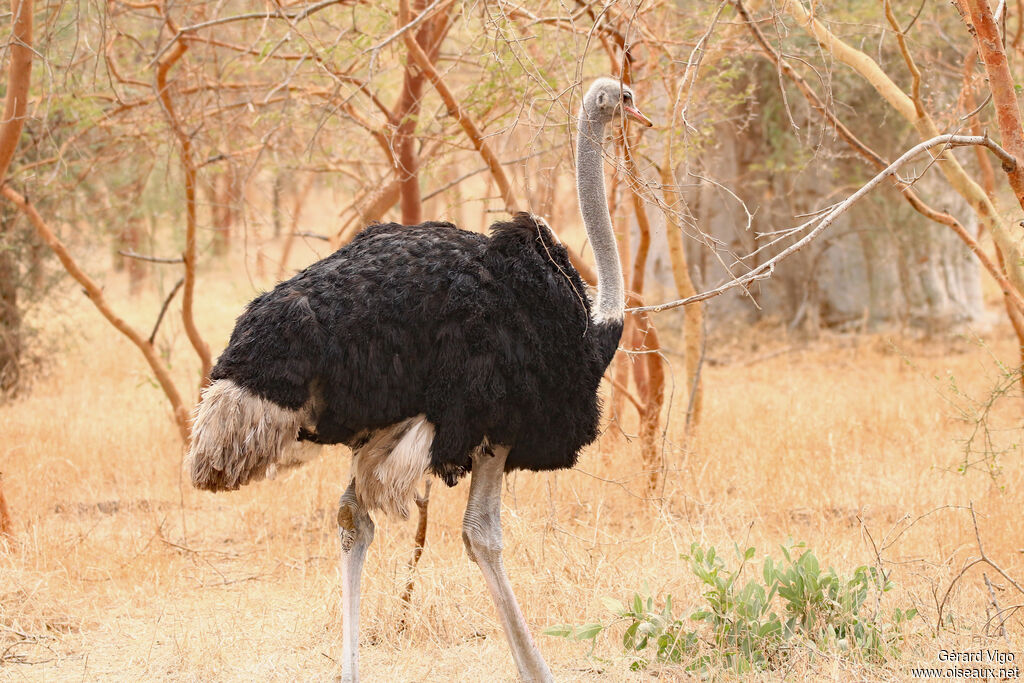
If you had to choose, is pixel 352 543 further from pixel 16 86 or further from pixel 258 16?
pixel 16 86

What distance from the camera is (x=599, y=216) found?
334 cm

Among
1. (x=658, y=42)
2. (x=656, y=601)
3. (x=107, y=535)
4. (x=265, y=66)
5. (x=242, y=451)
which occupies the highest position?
(x=265, y=66)

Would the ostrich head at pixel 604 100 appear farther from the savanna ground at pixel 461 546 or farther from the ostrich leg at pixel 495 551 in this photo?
the savanna ground at pixel 461 546

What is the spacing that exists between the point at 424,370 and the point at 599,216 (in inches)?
30.8

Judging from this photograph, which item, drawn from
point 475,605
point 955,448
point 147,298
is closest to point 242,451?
point 475,605

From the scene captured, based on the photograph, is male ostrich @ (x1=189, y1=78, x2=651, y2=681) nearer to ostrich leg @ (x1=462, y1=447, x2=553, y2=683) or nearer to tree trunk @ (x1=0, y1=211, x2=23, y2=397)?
ostrich leg @ (x1=462, y1=447, x2=553, y2=683)

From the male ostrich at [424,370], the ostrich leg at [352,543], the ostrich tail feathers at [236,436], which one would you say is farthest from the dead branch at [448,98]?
the ostrich tail feathers at [236,436]

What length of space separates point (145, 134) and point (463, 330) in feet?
12.8

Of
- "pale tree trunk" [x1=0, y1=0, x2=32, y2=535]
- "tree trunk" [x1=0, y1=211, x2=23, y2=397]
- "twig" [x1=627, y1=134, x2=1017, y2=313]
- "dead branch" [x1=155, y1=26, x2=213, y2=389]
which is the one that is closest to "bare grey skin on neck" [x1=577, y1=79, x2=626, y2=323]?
"twig" [x1=627, y1=134, x2=1017, y2=313]

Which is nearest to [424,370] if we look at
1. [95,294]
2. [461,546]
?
[461,546]

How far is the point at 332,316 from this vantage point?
2986mm

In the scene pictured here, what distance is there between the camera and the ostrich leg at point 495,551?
320 cm

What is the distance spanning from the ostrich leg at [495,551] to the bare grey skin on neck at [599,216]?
57cm

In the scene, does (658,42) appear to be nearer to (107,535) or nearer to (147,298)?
(107,535)
